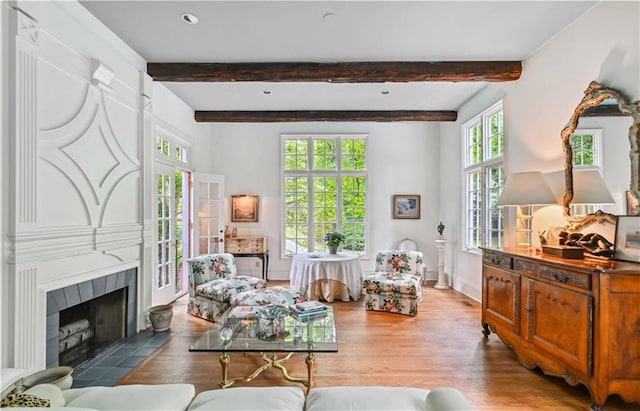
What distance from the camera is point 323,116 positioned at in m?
5.39

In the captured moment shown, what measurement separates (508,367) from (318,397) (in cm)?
200

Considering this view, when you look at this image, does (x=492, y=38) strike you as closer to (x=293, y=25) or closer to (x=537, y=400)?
(x=293, y=25)

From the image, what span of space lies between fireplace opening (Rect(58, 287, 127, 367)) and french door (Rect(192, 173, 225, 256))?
6.26 feet

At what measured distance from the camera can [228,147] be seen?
6.26 m

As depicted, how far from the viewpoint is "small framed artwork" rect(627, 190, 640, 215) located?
2260 mm

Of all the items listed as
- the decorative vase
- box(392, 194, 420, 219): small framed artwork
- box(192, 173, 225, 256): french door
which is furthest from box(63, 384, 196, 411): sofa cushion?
box(392, 194, 420, 219): small framed artwork

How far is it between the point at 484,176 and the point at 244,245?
4.12 m

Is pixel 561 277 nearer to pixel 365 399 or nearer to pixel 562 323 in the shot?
pixel 562 323

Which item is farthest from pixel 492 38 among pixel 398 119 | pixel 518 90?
pixel 398 119

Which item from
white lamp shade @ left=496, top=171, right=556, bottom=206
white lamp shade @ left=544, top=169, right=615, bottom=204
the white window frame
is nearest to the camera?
white lamp shade @ left=544, top=169, right=615, bottom=204

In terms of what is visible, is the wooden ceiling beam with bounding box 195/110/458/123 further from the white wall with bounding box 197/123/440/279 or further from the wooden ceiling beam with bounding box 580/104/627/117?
the wooden ceiling beam with bounding box 580/104/627/117

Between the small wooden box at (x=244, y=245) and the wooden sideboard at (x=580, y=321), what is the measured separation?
4154 mm

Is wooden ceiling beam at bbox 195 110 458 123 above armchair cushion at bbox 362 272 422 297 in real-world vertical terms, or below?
above

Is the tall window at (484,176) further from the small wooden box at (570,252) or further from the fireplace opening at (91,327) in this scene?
the fireplace opening at (91,327)
